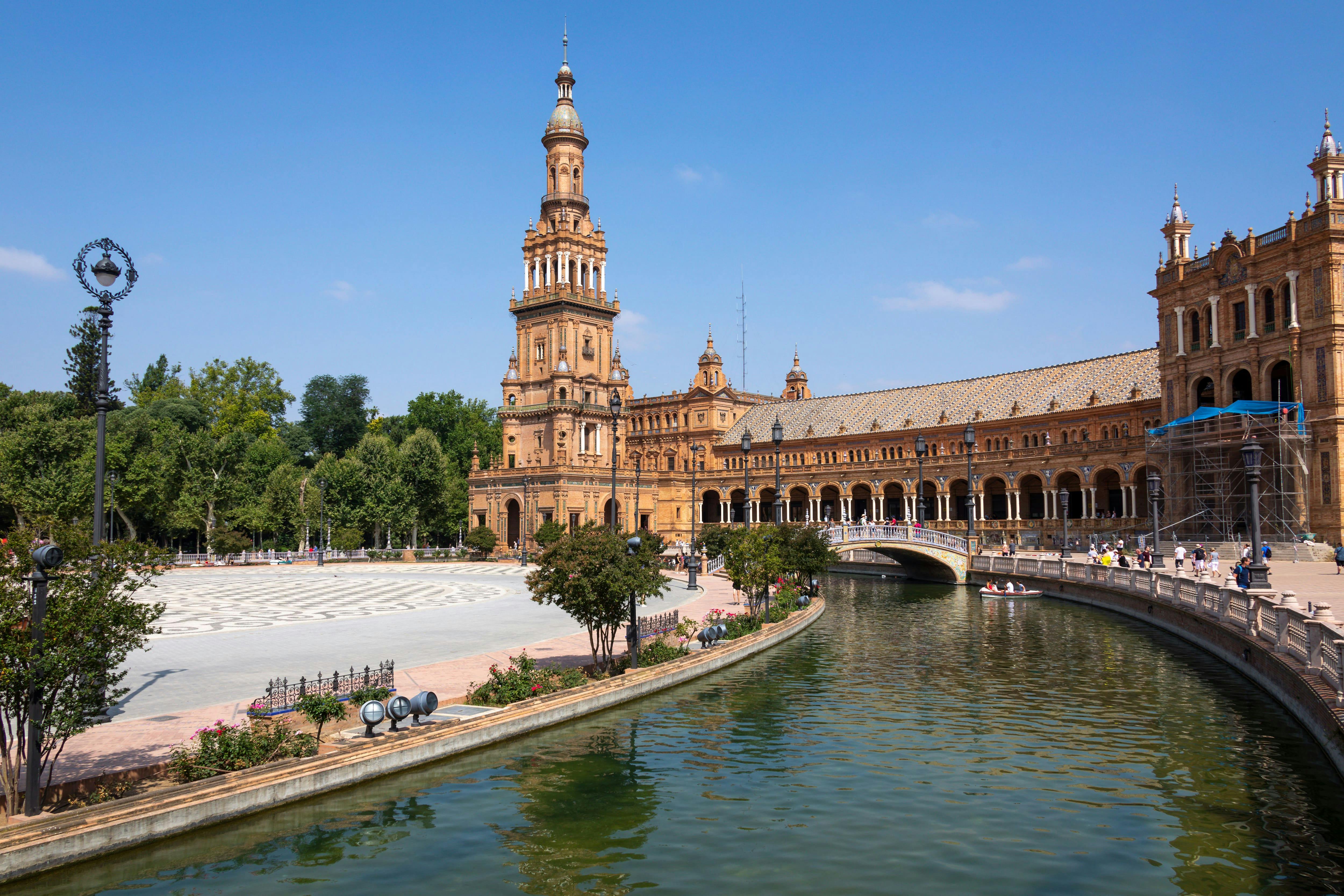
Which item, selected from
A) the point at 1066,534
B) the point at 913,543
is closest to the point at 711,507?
the point at 913,543

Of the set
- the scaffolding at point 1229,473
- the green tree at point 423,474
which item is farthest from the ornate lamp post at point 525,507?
the scaffolding at point 1229,473

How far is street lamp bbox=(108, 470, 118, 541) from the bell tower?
3069 cm

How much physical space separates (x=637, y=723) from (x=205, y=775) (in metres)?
7.84

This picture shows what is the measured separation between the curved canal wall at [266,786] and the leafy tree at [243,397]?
78.6 meters

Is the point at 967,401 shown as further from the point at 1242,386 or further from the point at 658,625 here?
the point at 658,625

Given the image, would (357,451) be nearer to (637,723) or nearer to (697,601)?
(697,601)

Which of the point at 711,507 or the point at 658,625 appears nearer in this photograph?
the point at 658,625

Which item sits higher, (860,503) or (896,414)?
(896,414)

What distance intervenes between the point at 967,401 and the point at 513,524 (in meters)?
40.2

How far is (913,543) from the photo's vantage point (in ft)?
172

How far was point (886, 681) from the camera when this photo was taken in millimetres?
22344

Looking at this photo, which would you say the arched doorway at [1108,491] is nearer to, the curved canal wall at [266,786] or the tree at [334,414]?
the curved canal wall at [266,786]

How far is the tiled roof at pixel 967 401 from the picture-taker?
66938 millimetres

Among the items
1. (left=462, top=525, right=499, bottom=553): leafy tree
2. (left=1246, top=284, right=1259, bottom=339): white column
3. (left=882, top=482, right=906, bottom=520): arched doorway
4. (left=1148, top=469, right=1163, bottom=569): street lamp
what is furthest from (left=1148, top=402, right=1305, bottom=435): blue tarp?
(left=462, top=525, right=499, bottom=553): leafy tree
